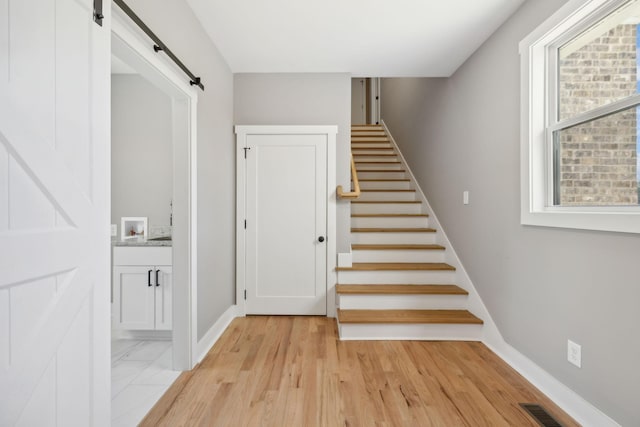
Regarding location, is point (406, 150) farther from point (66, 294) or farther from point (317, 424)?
point (66, 294)

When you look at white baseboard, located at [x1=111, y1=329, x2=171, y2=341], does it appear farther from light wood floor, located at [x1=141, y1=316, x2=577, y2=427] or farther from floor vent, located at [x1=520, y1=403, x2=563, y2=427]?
floor vent, located at [x1=520, y1=403, x2=563, y2=427]

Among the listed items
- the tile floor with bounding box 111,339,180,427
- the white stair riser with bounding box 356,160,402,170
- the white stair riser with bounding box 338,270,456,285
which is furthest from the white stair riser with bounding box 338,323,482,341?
the white stair riser with bounding box 356,160,402,170

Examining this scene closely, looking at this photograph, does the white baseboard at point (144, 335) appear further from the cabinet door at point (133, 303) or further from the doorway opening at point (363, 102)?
the doorway opening at point (363, 102)

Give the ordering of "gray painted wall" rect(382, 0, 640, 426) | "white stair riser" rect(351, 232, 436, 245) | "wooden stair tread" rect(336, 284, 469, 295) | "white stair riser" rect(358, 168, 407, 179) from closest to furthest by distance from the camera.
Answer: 1. "gray painted wall" rect(382, 0, 640, 426)
2. "wooden stair tread" rect(336, 284, 469, 295)
3. "white stair riser" rect(351, 232, 436, 245)
4. "white stair riser" rect(358, 168, 407, 179)

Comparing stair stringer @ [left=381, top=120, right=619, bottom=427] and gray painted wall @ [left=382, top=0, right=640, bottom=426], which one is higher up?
gray painted wall @ [left=382, top=0, right=640, bottom=426]

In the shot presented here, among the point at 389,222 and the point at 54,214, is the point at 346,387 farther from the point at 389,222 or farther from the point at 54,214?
the point at 389,222

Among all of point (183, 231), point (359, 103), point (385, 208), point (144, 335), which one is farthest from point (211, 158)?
point (359, 103)

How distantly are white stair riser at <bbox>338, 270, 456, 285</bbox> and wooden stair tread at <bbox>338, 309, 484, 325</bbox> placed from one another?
Answer: 36 centimetres

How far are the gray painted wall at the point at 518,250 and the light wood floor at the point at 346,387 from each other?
34cm

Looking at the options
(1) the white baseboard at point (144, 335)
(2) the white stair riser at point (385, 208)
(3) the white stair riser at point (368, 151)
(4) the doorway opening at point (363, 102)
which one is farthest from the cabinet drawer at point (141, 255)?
(4) the doorway opening at point (363, 102)

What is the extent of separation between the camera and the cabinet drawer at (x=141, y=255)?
264 centimetres

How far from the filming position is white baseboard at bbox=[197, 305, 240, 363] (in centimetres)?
249

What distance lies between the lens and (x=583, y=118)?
1845 mm

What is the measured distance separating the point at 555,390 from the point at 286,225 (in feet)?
8.10
